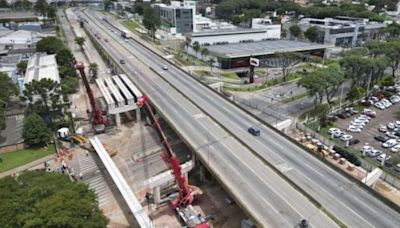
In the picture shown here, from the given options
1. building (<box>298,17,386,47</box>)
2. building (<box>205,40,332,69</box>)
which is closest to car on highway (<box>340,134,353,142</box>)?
building (<box>205,40,332,69</box>)

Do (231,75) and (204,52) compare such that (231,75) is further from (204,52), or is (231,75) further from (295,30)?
(295,30)

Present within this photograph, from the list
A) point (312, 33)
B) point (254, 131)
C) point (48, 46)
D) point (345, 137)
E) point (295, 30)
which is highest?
point (295, 30)

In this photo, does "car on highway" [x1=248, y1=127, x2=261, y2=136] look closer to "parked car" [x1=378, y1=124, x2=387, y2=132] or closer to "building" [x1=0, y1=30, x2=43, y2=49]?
"parked car" [x1=378, y1=124, x2=387, y2=132]

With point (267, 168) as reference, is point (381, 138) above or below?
below

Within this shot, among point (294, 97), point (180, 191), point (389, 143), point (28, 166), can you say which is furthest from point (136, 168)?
point (294, 97)

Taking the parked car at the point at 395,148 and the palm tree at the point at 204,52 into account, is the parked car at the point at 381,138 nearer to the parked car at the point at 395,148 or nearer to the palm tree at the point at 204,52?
the parked car at the point at 395,148
